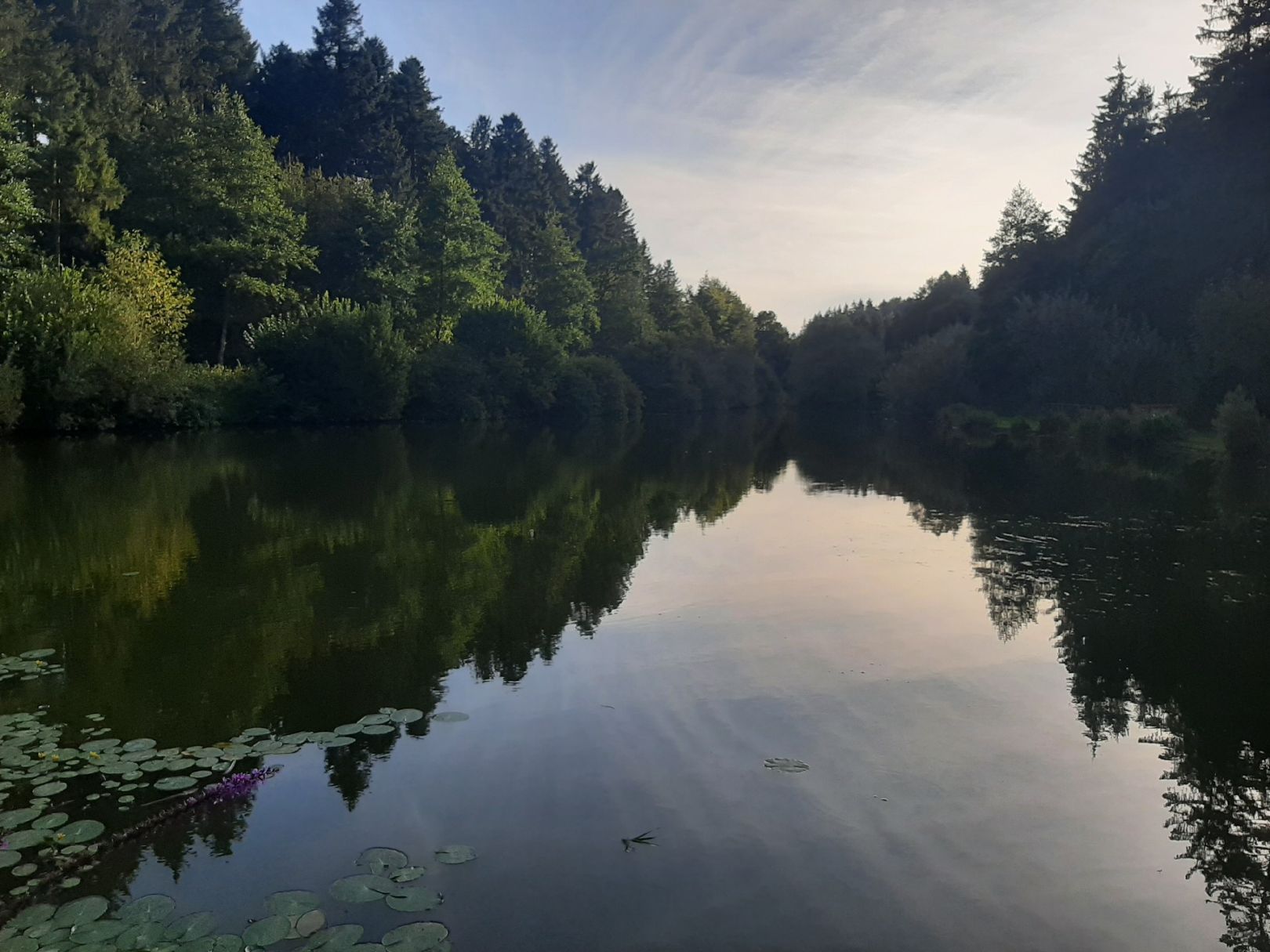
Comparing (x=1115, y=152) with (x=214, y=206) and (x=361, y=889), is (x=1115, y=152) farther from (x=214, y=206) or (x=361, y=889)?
(x=361, y=889)

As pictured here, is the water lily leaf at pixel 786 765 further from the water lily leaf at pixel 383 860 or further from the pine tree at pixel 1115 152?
the pine tree at pixel 1115 152

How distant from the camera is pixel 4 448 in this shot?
84.7ft

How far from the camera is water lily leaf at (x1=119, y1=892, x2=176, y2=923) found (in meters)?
4.11

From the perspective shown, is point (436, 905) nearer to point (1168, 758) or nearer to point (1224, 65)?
point (1168, 758)

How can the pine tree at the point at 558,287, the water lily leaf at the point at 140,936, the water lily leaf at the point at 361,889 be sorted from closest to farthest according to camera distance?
the water lily leaf at the point at 140,936 < the water lily leaf at the point at 361,889 < the pine tree at the point at 558,287

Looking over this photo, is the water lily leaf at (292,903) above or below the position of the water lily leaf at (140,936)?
below

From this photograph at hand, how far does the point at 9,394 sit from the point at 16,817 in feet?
87.6

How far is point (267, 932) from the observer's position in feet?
13.2

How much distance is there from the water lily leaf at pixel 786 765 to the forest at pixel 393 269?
90.7 ft

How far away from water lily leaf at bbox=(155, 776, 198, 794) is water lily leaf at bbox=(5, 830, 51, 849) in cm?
68

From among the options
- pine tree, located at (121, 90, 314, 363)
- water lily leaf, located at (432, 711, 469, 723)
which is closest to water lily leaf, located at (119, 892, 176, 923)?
water lily leaf, located at (432, 711, 469, 723)

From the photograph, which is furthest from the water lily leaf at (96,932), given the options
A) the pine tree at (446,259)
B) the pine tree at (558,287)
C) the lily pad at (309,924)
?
the pine tree at (558,287)

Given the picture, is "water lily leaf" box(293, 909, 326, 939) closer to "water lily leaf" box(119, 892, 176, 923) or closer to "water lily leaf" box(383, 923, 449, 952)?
"water lily leaf" box(383, 923, 449, 952)

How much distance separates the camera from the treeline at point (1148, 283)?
33.4 metres
